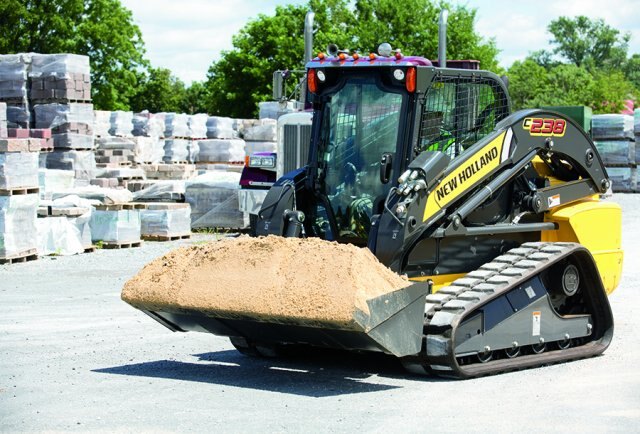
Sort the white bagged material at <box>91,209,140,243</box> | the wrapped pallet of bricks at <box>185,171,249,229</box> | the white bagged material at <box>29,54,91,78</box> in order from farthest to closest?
the white bagged material at <box>29,54,91,78</box>
the wrapped pallet of bricks at <box>185,171,249,229</box>
the white bagged material at <box>91,209,140,243</box>

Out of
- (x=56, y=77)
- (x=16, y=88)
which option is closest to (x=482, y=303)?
(x=56, y=77)

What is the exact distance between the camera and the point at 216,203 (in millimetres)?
22125

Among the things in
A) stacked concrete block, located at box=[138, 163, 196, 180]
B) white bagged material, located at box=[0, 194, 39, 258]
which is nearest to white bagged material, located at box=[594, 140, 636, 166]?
stacked concrete block, located at box=[138, 163, 196, 180]

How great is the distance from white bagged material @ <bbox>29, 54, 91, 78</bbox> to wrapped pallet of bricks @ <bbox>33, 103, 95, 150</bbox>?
0.63m

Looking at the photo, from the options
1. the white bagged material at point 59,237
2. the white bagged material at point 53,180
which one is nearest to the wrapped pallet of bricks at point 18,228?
the white bagged material at point 59,237

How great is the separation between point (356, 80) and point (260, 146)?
16.2m

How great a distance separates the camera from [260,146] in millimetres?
25875

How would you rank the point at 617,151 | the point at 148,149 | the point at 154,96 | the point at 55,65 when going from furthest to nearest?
1. the point at 154,96
2. the point at 617,151
3. the point at 148,149
4. the point at 55,65

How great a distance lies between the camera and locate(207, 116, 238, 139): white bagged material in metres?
32.7

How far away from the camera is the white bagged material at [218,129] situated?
32.7 meters

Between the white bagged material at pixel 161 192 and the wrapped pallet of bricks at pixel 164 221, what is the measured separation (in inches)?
89.5

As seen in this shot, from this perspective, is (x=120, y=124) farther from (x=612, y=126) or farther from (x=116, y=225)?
(x=612, y=126)

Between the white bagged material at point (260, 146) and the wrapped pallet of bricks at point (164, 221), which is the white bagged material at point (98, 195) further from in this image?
the white bagged material at point (260, 146)

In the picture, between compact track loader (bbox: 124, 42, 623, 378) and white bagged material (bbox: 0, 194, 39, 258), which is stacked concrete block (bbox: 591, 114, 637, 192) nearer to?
white bagged material (bbox: 0, 194, 39, 258)
